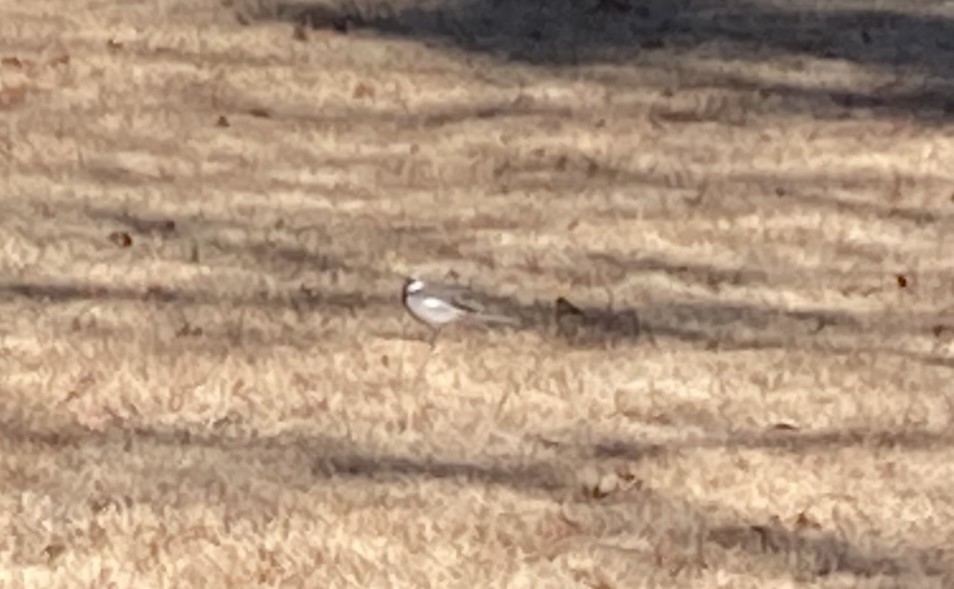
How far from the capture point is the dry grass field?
273 centimetres

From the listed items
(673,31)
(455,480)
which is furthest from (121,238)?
(673,31)

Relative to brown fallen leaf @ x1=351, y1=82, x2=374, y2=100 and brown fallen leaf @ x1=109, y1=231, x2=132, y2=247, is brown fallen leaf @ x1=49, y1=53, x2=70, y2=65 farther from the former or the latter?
brown fallen leaf @ x1=109, y1=231, x2=132, y2=247

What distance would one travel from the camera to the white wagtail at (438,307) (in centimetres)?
321

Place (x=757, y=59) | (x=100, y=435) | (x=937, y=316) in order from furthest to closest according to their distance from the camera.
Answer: (x=757, y=59) < (x=937, y=316) < (x=100, y=435)

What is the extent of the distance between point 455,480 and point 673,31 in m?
2.13

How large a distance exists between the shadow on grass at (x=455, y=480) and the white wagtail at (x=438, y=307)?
1.27 ft

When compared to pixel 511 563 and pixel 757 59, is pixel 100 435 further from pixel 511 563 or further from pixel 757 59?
pixel 757 59

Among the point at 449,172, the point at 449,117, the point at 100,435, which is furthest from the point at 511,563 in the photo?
the point at 449,117

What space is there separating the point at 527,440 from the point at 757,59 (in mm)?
1897

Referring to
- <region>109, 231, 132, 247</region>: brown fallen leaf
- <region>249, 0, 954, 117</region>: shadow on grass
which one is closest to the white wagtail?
<region>109, 231, 132, 247</region>: brown fallen leaf

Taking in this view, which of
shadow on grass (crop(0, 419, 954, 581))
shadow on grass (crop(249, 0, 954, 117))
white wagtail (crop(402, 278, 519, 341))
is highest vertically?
shadow on grass (crop(249, 0, 954, 117))

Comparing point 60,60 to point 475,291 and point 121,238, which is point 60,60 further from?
point 475,291

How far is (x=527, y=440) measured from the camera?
293cm

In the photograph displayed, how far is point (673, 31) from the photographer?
4.64 m
